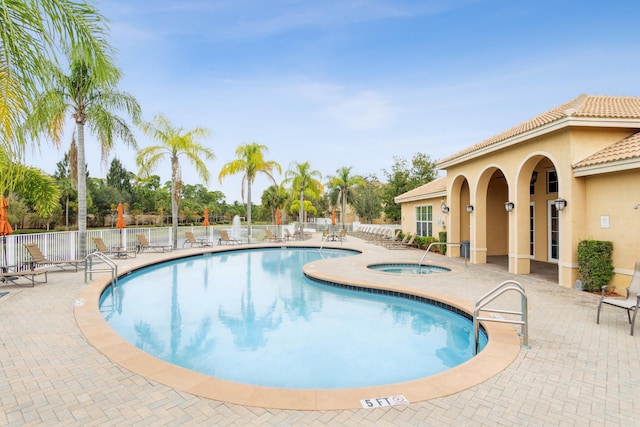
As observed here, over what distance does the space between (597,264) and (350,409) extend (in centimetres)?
826

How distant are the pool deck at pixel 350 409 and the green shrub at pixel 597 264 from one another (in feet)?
8.18

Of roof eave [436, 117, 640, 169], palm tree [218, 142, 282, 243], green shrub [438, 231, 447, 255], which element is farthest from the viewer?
palm tree [218, 142, 282, 243]

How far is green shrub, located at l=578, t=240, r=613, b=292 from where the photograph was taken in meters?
8.17

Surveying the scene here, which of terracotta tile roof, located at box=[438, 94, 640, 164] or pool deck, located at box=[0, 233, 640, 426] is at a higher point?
terracotta tile roof, located at box=[438, 94, 640, 164]

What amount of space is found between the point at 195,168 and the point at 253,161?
421 cm

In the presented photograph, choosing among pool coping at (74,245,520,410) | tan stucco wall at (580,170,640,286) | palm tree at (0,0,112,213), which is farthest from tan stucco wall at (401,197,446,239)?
palm tree at (0,0,112,213)

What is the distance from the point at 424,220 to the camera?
20.4 metres

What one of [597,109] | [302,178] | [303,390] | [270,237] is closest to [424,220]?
[270,237]

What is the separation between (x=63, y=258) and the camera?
1249 cm

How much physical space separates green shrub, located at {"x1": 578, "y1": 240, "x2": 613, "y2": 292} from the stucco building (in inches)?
7.4

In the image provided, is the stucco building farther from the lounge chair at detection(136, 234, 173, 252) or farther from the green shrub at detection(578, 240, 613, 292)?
the lounge chair at detection(136, 234, 173, 252)

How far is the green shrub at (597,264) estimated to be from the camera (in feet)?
26.8

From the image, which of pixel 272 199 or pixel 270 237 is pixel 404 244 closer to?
pixel 270 237

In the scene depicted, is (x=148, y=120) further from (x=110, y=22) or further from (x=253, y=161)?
(x=110, y=22)
